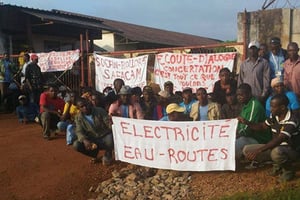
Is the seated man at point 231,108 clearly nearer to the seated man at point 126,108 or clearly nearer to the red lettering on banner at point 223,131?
the red lettering on banner at point 223,131

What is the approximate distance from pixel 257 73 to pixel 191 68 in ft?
7.18

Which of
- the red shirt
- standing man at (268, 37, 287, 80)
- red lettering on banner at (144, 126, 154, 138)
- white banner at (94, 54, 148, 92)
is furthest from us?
white banner at (94, 54, 148, 92)

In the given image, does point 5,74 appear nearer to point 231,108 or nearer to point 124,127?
point 124,127

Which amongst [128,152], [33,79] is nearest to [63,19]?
[33,79]

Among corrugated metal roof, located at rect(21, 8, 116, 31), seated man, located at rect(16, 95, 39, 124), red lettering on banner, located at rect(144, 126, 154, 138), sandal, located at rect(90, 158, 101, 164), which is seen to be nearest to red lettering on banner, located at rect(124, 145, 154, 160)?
red lettering on banner, located at rect(144, 126, 154, 138)

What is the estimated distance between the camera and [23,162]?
7.55 meters

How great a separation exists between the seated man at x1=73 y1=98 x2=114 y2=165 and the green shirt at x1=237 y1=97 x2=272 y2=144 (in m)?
2.19

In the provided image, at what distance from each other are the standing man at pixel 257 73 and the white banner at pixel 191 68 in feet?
4.56

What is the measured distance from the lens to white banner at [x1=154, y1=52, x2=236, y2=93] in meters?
8.72

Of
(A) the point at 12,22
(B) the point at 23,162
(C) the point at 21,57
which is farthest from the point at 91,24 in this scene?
(B) the point at 23,162

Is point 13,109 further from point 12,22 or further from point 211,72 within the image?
point 211,72

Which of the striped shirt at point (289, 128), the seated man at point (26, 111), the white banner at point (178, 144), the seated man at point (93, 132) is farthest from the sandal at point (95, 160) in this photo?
the seated man at point (26, 111)

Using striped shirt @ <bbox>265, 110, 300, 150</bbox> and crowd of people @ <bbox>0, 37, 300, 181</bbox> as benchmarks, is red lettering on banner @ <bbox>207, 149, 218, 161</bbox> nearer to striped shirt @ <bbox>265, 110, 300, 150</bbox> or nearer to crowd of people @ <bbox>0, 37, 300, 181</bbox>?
crowd of people @ <bbox>0, 37, 300, 181</bbox>

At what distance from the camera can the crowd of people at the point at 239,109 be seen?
18.1ft
